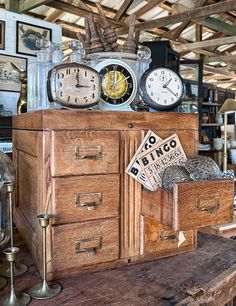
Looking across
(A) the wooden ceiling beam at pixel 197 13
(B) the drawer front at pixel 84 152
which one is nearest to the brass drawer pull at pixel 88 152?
(B) the drawer front at pixel 84 152

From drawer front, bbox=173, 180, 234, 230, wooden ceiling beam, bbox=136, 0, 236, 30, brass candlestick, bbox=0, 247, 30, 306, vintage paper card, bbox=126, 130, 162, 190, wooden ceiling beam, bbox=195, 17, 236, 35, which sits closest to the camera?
brass candlestick, bbox=0, 247, 30, 306

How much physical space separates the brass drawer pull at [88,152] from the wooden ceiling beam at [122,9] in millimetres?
4717

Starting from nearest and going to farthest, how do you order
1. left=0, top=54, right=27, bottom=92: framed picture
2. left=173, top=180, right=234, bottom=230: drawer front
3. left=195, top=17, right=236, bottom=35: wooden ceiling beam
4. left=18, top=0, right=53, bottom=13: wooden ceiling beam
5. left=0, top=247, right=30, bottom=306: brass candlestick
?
left=0, top=247, right=30, bottom=306: brass candlestick → left=173, top=180, right=234, bottom=230: drawer front → left=0, top=54, right=27, bottom=92: framed picture → left=18, top=0, right=53, bottom=13: wooden ceiling beam → left=195, top=17, right=236, bottom=35: wooden ceiling beam

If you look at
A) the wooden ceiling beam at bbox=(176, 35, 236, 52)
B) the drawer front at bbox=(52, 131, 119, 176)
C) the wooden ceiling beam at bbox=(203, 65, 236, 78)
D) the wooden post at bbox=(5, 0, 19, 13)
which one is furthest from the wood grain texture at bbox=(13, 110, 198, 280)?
the wooden ceiling beam at bbox=(203, 65, 236, 78)

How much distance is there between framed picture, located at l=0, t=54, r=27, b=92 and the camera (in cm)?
268

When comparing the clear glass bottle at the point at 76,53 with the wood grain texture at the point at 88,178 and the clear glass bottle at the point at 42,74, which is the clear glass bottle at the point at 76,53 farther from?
the wood grain texture at the point at 88,178

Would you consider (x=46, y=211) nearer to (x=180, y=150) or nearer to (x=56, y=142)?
(x=56, y=142)

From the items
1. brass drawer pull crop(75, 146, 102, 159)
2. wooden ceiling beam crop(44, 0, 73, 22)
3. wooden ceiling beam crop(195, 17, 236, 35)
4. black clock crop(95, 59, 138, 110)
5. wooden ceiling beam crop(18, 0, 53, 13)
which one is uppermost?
wooden ceiling beam crop(195, 17, 236, 35)

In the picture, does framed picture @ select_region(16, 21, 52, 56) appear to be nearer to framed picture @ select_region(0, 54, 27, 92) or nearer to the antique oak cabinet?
framed picture @ select_region(0, 54, 27, 92)

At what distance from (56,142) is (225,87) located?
1157cm

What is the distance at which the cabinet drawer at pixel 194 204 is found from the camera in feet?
2.42

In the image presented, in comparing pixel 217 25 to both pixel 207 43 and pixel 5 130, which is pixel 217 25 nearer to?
pixel 207 43

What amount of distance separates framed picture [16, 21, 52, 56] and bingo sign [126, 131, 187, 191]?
214 cm

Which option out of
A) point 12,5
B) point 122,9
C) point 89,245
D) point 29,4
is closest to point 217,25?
point 122,9
